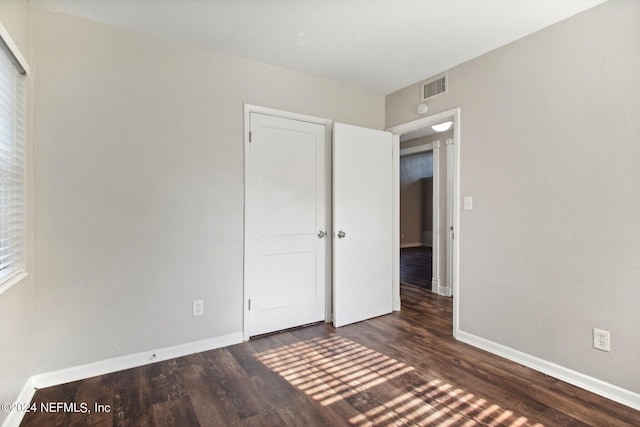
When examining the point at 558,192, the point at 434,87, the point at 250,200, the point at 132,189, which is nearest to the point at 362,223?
the point at 250,200

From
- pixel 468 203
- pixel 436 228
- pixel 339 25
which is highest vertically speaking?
pixel 339 25

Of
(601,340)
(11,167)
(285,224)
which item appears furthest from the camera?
(285,224)

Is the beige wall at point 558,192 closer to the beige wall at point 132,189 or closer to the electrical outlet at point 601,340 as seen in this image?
the electrical outlet at point 601,340

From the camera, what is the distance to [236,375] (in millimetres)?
2172

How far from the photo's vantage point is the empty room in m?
1.85

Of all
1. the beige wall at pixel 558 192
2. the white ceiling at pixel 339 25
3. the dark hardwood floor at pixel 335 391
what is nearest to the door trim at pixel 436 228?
the beige wall at pixel 558 192

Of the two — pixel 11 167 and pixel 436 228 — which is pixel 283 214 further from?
pixel 436 228

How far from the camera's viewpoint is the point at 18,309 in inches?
69.5

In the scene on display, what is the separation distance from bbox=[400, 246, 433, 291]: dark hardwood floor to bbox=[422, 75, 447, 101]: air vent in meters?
2.74

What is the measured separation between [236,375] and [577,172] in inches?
108

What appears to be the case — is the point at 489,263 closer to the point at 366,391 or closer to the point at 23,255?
the point at 366,391

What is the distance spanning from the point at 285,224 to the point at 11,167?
1.90m

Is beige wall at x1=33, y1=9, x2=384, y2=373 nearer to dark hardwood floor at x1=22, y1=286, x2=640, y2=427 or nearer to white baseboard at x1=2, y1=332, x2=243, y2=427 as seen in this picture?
white baseboard at x1=2, y1=332, x2=243, y2=427

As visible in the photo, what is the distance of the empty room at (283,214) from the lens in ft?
6.07
